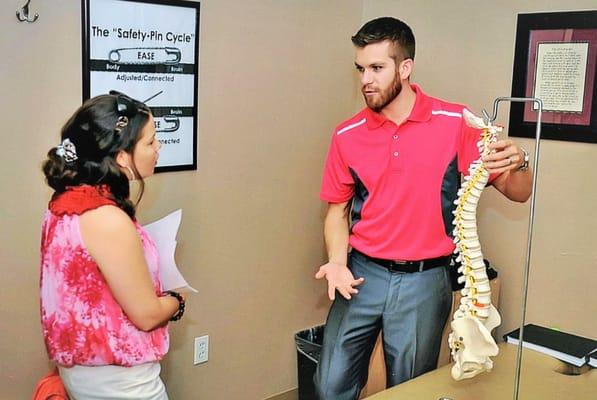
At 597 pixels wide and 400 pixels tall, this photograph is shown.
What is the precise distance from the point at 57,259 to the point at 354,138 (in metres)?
1.14

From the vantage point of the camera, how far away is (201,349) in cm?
307

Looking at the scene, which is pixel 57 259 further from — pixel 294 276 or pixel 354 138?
pixel 294 276

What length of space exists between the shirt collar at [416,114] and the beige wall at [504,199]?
646 millimetres

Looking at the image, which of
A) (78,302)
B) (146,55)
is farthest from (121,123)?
(146,55)

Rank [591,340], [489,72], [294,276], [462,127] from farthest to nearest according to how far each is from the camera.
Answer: [294,276], [489,72], [591,340], [462,127]

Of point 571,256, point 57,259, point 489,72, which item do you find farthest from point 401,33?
point 57,259

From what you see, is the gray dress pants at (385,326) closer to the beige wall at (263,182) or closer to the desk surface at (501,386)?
the desk surface at (501,386)

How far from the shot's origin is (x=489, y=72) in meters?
3.02

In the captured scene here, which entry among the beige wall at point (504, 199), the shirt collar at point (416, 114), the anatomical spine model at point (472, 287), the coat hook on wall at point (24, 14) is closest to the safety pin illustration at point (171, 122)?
the coat hook on wall at point (24, 14)

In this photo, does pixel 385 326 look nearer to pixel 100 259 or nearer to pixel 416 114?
pixel 416 114

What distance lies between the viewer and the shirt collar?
2.45 metres

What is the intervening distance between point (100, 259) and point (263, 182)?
141 cm

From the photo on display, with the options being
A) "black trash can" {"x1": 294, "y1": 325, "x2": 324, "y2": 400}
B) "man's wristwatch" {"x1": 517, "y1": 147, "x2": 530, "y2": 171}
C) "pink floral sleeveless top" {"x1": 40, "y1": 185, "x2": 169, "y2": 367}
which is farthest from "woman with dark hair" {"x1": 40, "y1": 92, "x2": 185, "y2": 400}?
"black trash can" {"x1": 294, "y1": 325, "x2": 324, "y2": 400}

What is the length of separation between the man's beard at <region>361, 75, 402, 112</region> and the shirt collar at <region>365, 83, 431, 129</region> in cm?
7
